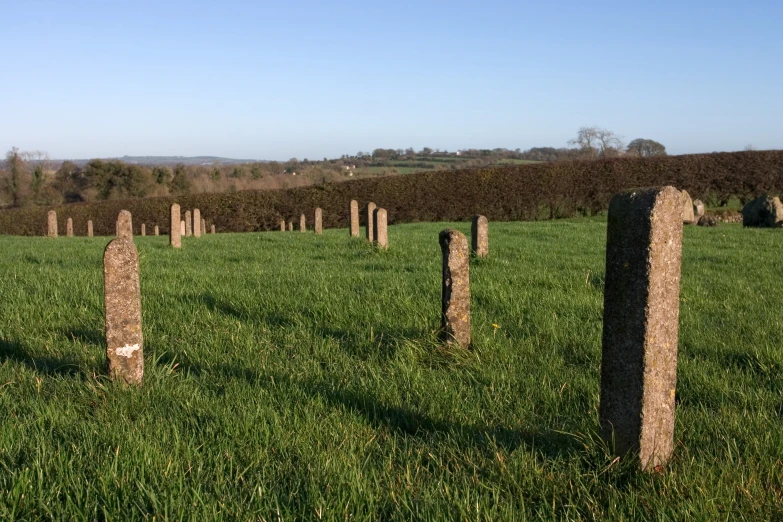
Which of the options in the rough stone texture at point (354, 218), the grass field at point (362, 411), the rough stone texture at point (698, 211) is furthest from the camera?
the rough stone texture at point (698, 211)

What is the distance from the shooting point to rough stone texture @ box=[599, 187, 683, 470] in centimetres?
298

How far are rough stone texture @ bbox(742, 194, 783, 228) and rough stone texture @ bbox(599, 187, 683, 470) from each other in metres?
21.3

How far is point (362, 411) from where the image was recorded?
402cm

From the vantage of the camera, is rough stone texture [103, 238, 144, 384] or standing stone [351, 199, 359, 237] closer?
rough stone texture [103, 238, 144, 384]

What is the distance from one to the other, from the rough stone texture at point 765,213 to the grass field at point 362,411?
15881mm

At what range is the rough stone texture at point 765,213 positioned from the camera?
21578 millimetres

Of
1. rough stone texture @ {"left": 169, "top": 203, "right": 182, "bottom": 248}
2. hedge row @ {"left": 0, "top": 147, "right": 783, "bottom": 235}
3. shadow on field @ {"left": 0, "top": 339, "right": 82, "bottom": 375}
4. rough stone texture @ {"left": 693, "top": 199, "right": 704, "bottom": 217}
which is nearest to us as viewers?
shadow on field @ {"left": 0, "top": 339, "right": 82, "bottom": 375}

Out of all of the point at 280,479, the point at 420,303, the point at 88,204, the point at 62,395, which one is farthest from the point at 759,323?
the point at 88,204

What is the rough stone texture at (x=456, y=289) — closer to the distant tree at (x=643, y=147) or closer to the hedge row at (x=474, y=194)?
the hedge row at (x=474, y=194)

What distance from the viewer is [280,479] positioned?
122 inches

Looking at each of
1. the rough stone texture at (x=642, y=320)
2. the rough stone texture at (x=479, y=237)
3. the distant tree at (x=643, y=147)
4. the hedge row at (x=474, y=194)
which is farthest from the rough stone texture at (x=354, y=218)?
the distant tree at (x=643, y=147)

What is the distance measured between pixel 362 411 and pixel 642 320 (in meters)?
1.75

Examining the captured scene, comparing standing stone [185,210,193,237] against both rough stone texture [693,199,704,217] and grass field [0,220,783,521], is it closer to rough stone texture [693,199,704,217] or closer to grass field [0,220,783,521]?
grass field [0,220,783,521]

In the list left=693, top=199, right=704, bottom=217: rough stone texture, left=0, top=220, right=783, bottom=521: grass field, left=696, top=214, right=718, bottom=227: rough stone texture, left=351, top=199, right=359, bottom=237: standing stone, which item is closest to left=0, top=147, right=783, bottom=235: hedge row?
left=693, top=199, right=704, bottom=217: rough stone texture
